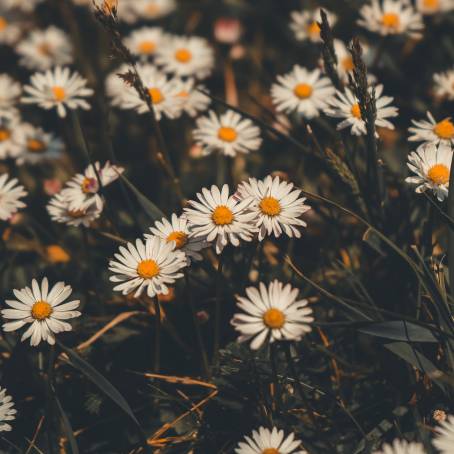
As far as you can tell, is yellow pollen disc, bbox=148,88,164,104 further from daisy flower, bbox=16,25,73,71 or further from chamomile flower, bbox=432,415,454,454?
chamomile flower, bbox=432,415,454,454

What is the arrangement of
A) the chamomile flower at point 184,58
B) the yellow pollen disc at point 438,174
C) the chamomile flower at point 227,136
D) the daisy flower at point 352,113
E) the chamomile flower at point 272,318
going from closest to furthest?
the chamomile flower at point 272,318, the yellow pollen disc at point 438,174, the daisy flower at point 352,113, the chamomile flower at point 227,136, the chamomile flower at point 184,58

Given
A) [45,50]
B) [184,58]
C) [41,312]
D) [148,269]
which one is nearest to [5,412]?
[41,312]

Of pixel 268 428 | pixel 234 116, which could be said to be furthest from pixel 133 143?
pixel 268 428

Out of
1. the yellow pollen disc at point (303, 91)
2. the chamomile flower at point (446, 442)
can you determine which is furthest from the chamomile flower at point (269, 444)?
the yellow pollen disc at point (303, 91)

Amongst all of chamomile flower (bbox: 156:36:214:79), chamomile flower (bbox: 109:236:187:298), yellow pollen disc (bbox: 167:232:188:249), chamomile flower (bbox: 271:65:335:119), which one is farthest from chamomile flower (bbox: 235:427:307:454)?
chamomile flower (bbox: 156:36:214:79)

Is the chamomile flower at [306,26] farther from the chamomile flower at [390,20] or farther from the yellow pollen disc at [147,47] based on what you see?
the yellow pollen disc at [147,47]

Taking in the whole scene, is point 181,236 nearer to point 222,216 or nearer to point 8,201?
point 222,216

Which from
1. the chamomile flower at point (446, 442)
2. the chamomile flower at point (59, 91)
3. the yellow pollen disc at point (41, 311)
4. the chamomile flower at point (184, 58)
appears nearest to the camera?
the chamomile flower at point (446, 442)
